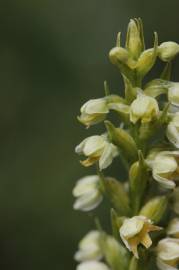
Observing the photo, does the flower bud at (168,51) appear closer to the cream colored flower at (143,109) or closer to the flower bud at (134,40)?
the flower bud at (134,40)

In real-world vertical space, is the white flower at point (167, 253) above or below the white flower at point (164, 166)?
below

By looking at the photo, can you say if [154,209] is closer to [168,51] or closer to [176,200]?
[176,200]

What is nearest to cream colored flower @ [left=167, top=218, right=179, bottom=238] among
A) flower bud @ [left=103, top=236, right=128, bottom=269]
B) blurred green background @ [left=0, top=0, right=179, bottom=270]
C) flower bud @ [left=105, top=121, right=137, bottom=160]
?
flower bud @ [left=103, top=236, right=128, bottom=269]

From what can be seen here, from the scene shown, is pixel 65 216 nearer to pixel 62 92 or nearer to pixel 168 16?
pixel 62 92

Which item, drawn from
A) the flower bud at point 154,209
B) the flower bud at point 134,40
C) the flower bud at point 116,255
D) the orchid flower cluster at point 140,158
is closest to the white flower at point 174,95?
the orchid flower cluster at point 140,158

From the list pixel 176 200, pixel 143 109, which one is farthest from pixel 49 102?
pixel 143 109

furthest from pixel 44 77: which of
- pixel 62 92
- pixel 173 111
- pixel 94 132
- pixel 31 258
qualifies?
pixel 173 111
